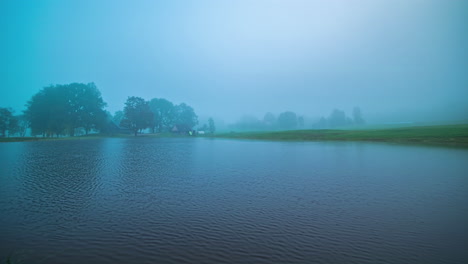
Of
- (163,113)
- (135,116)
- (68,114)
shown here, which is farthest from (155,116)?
(68,114)

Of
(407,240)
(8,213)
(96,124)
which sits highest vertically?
(96,124)

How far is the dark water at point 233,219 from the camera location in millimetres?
7574

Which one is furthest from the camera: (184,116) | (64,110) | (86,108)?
(184,116)

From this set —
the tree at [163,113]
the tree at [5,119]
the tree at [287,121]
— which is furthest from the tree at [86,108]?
the tree at [287,121]

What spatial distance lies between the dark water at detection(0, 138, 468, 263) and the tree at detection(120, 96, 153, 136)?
94012 mm

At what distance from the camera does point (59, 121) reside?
83688mm

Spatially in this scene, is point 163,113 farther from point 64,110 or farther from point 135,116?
point 64,110

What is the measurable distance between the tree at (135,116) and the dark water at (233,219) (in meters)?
94.0

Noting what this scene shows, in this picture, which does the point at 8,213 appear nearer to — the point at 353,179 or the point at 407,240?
the point at 407,240

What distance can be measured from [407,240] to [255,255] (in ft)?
20.3

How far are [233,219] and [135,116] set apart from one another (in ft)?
359

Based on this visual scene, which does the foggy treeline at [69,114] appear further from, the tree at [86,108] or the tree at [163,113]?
the tree at [163,113]

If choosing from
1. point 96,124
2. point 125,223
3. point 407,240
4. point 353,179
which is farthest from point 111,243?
point 96,124

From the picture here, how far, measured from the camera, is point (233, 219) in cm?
1053
